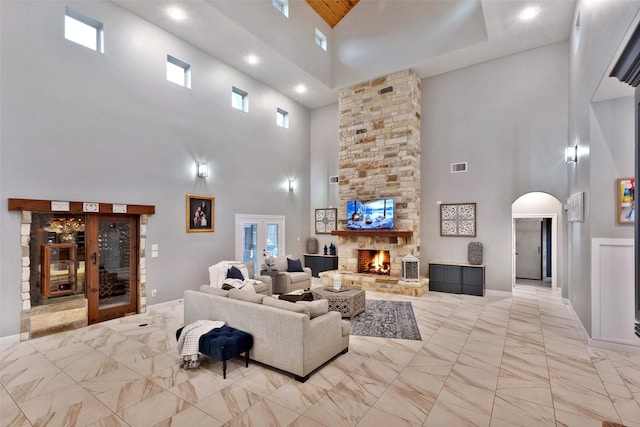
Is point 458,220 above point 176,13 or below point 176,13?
below

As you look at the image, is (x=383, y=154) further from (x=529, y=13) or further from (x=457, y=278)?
(x=529, y=13)

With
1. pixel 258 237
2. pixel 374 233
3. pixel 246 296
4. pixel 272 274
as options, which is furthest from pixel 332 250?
pixel 246 296

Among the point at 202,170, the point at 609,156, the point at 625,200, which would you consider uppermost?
the point at 202,170

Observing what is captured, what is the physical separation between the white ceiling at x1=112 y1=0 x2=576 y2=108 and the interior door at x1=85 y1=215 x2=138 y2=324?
4.05 metres

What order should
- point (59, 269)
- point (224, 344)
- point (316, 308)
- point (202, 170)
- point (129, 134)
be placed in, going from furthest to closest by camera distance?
1. point (202, 170)
2. point (129, 134)
3. point (59, 269)
4. point (316, 308)
5. point (224, 344)

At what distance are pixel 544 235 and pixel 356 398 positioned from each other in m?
8.78

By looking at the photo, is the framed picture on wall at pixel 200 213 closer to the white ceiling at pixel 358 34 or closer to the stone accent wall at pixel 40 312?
the stone accent wall at pixel 40 312

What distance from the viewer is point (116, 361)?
4.02m

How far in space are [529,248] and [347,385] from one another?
8.66 m

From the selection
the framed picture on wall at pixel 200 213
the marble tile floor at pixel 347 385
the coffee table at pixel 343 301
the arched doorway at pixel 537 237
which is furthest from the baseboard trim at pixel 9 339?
the arched doorway at pixel 537 237

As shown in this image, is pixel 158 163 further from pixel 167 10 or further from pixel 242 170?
pixel 167 10

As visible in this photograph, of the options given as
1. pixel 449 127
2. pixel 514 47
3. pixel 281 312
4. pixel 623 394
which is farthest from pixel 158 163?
pixel 514 47

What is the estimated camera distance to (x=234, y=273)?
6.58 m

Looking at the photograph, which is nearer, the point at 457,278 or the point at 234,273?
the point at 234,273
